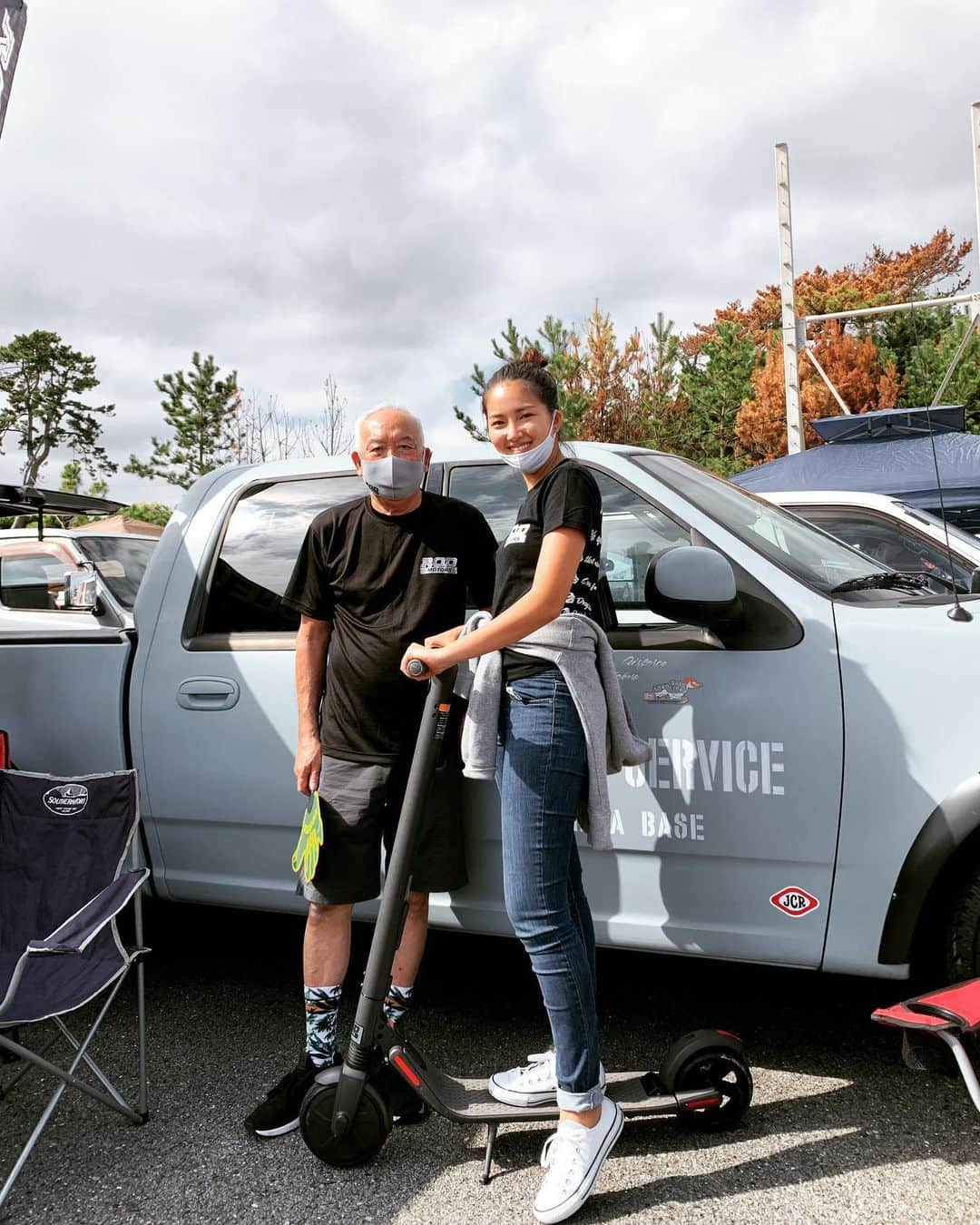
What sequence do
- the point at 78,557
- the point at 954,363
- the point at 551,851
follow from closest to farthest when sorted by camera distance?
the point at 551,851
the point at 954,363
the point at 78,557

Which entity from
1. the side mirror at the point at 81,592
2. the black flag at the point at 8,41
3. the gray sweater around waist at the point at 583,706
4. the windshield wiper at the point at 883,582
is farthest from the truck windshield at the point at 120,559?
the windshield wiper at the point at 883,582

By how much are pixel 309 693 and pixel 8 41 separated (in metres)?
3.09

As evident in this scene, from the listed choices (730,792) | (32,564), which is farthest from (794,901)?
(32,564)

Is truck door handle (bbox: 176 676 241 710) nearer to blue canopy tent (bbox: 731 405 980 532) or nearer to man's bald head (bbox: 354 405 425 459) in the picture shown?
man's bald head (bbox: 354 405 425 459)

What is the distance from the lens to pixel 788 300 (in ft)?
54.2

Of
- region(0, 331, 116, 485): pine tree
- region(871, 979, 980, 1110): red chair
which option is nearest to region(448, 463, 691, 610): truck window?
region(871, 979, 980, 1110): red chair

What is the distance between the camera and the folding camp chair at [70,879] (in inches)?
107

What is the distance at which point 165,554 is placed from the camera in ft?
11.3

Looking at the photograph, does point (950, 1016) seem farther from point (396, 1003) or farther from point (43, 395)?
point (43, 395)

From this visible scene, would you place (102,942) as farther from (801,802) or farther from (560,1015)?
(801,802)

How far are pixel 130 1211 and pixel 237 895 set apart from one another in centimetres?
102

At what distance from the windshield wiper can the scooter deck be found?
1.40m

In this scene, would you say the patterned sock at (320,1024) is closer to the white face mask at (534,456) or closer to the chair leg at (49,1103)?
the chair leg at (49,1103)

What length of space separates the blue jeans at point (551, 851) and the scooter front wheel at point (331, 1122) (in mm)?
466
